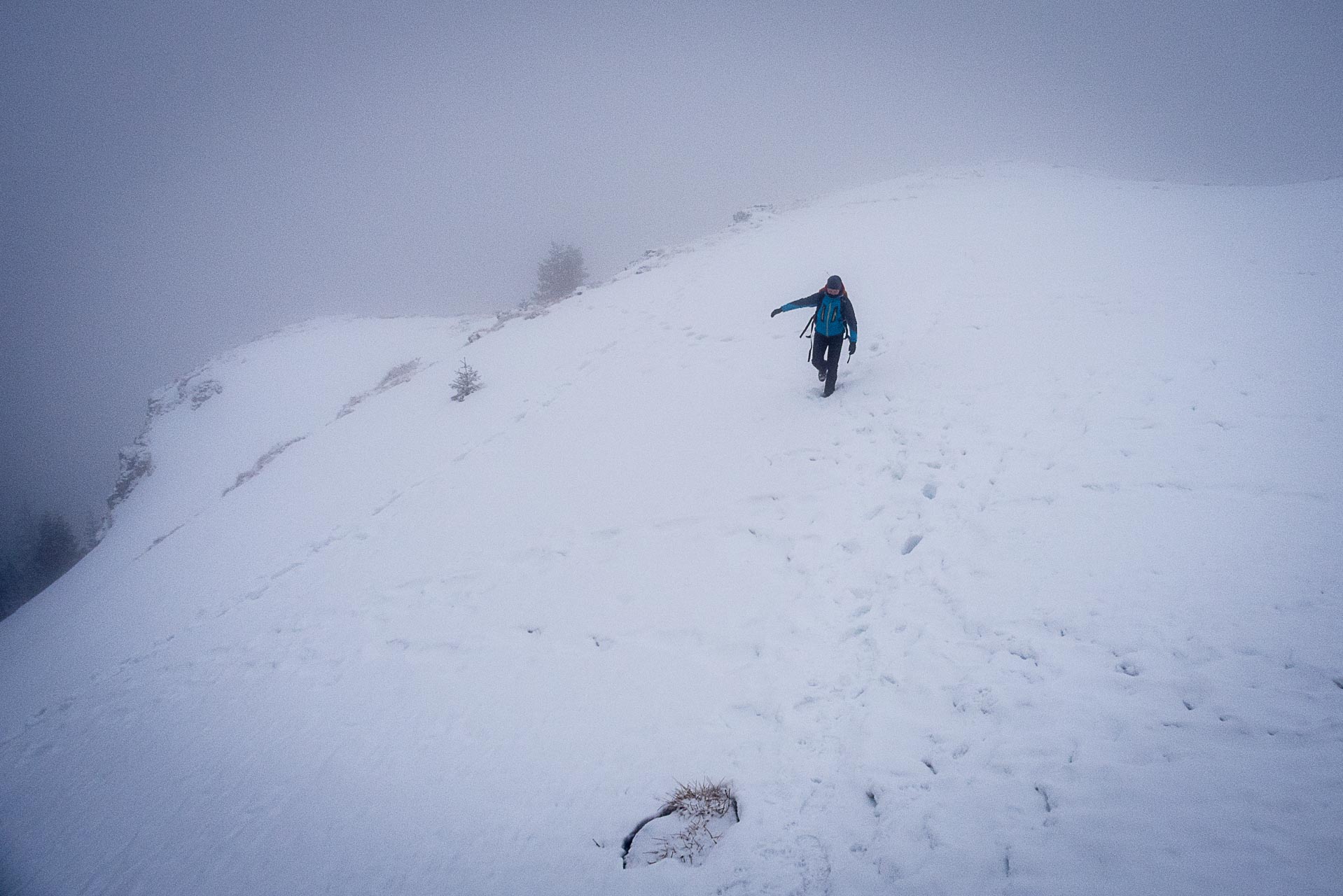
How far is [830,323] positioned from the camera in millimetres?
9406

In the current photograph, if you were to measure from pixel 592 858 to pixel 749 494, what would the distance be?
5.39 m

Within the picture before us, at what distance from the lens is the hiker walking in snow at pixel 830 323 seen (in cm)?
923

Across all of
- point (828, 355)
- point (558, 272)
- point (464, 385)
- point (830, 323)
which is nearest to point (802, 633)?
point (828, 355)

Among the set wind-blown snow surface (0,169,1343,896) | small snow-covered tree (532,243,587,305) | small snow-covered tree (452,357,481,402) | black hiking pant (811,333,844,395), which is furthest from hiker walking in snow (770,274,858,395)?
small snow-covered tree (532,243,587,305)

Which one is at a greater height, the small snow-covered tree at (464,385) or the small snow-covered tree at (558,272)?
the small snow-covered tree at (558,272)

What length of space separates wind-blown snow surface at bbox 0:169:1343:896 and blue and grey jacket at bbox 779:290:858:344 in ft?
4.93

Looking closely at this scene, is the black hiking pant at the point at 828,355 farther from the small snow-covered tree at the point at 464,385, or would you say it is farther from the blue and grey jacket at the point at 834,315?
the small snow-covered tree at the point at 464,385

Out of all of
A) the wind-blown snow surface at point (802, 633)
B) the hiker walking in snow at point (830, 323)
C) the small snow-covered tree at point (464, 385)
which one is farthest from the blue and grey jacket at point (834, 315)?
the small snow-covered tree at point (464, 385)

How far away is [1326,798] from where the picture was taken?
3.16 metres

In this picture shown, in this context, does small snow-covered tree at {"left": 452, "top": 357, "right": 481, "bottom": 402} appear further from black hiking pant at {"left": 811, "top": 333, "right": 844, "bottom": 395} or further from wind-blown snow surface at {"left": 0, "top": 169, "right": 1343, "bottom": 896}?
black hiking pant at {"left": 811, "top": 333, "right": 844, "bottom": 395}

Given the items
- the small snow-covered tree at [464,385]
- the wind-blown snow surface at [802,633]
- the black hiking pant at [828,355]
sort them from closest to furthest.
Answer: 1. the wind-blown snow surface at [802,633]
2. the black hiking pant at [828,355]
3. the small snow-covered tree at [464,385]

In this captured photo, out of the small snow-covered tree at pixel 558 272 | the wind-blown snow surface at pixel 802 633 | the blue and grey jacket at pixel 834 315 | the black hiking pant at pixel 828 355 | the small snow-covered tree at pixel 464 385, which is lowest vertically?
the wind-blown snow surface at pixel 802 633

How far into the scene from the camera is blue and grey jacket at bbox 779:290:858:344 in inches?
365

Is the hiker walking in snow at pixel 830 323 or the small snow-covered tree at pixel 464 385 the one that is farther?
the small snow-covered tree at pixel 464 385
